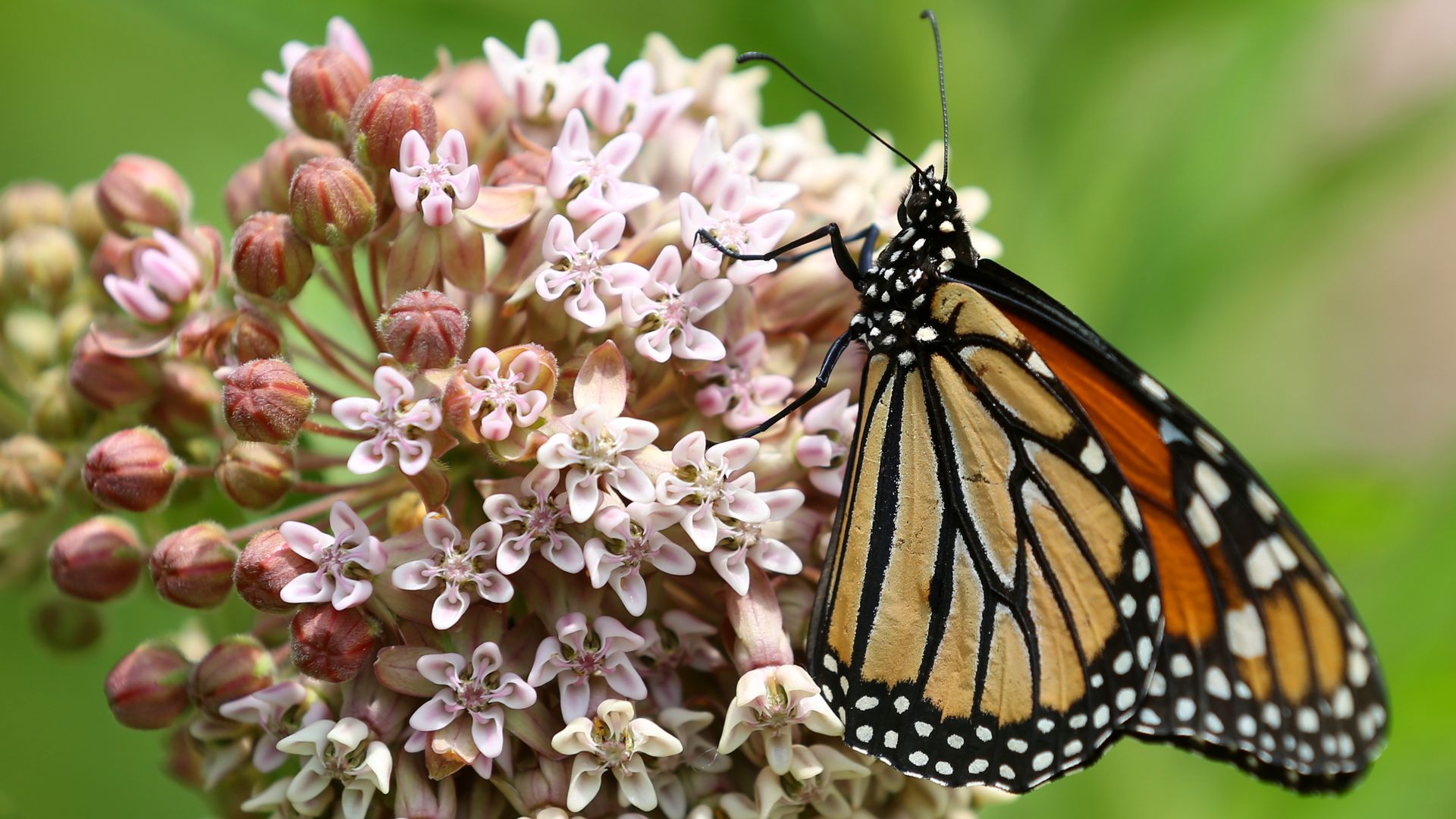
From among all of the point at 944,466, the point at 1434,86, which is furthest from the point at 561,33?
the point at 1434,86

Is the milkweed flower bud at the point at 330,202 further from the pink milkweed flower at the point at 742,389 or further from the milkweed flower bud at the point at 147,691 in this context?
the milkweed flower bud at the point at 147,691

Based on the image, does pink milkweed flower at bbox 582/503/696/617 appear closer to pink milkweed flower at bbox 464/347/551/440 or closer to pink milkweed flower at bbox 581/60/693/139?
pink milkweed flower at bbox 464/347/551/440

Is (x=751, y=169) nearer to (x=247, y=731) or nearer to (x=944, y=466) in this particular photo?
(x=944, y=466)

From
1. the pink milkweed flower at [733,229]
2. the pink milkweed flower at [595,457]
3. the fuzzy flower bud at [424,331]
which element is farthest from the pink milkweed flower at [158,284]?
the pink milkweed flower at [733,229]

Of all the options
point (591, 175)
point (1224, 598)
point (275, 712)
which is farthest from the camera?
point (1224, 598)

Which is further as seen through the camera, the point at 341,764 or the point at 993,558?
the point at 993,558

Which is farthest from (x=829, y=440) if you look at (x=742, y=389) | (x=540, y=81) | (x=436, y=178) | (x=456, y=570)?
(x=540, y=81)

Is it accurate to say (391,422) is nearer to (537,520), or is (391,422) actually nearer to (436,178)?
(537,520)
